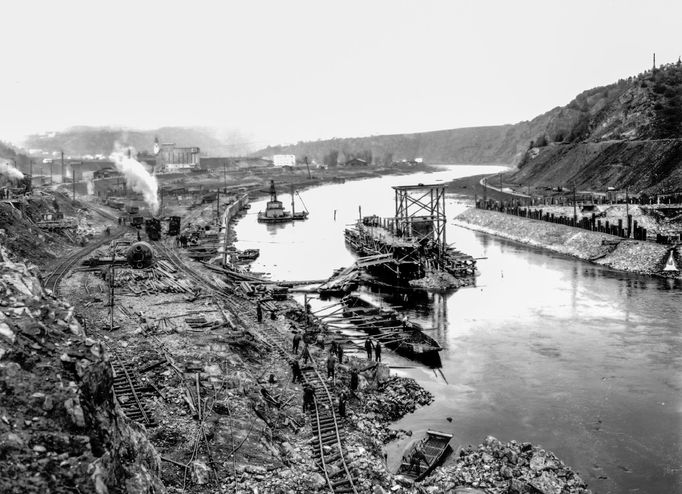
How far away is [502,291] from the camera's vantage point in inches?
1764

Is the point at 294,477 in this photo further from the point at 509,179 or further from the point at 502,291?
the point at 509,179

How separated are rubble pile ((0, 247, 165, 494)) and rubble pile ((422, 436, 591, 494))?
27.9ft

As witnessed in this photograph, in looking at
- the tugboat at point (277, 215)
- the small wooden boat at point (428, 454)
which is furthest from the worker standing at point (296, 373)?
the tugboat at point (277, 215)

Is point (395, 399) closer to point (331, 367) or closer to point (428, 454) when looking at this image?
point (331, 367)

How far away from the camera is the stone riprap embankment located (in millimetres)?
48938

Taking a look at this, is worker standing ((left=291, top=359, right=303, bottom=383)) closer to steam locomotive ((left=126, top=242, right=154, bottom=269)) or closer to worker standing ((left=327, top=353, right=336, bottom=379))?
worker standing ((left=327, top=353, right=336, bottom=379))

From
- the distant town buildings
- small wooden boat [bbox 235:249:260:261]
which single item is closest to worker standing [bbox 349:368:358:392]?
small wooden boat [bbox 235:249:260:261]

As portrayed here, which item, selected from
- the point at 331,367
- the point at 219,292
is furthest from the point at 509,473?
the point at 219,292

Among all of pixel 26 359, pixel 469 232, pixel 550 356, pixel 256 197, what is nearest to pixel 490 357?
pixel 550 356

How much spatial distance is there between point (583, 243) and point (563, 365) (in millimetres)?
31763

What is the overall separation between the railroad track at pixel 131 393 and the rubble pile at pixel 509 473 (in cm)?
782

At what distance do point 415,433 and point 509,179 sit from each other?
119640 millimetres

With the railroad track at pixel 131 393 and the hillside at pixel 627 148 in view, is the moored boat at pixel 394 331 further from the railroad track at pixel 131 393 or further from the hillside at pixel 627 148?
the hillside at pixel 627 148

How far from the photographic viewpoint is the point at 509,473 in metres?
18.0
